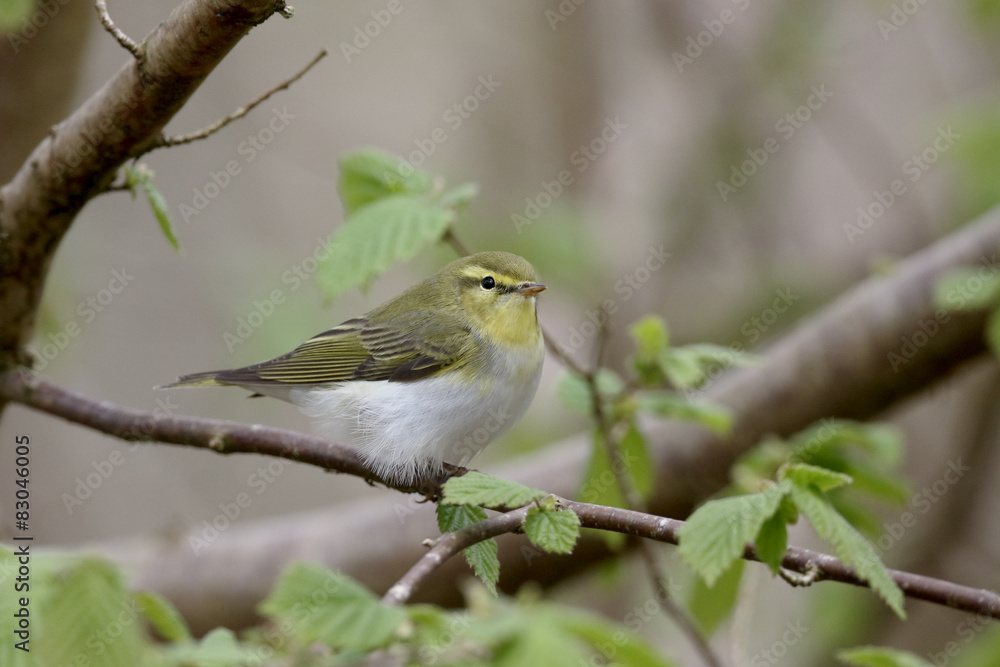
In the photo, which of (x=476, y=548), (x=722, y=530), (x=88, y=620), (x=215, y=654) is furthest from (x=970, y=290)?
(x=88, y=620)

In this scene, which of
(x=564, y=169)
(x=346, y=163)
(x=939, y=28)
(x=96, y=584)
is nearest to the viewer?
(x=96, y=584)

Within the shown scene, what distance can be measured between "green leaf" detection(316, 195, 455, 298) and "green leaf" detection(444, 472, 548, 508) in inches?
34.3

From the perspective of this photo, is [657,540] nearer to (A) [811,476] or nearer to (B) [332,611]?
(A) [811,476]

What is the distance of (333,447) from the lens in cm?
246

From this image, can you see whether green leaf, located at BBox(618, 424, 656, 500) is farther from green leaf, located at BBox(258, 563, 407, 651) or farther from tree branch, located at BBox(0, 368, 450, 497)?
green leaf, located at BBox(258, 563, 407, 651)

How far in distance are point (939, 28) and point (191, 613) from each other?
7.28 metres

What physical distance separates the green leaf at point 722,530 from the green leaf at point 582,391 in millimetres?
1082

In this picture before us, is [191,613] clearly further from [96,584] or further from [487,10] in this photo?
[487,10]

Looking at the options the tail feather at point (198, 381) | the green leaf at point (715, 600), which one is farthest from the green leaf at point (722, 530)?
the tail feather at point (198, 381)

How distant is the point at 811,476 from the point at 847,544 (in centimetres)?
16

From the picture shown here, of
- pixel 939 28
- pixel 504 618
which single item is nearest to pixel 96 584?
pixel 504 618

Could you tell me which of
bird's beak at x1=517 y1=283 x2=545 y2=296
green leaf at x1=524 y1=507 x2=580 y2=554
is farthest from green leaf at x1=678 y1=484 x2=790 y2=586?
bird's beak at x1=517 y1=283 x2=545 y2=296

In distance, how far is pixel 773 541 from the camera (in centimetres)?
182

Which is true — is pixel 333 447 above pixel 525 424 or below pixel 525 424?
above
